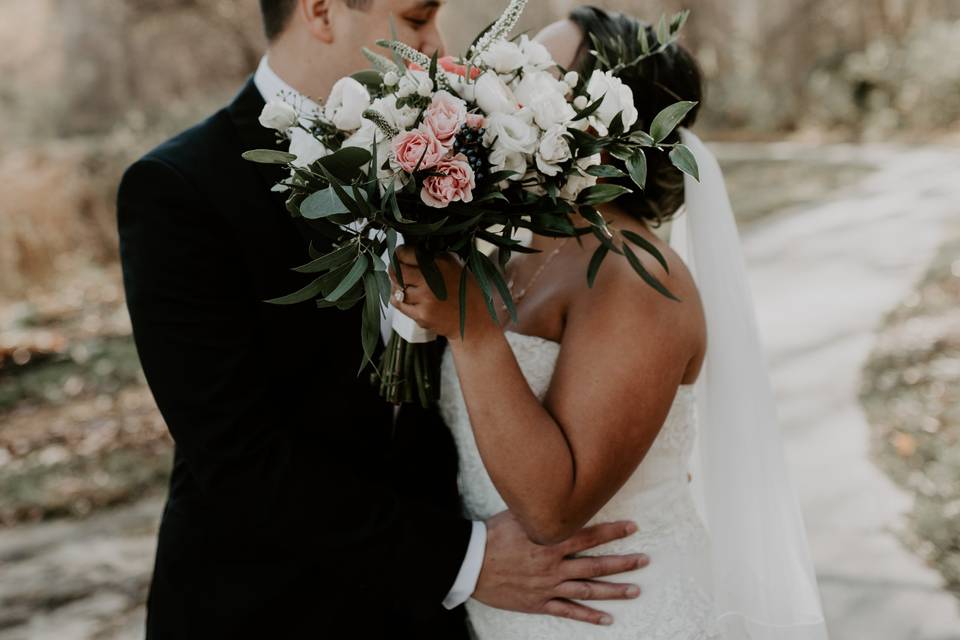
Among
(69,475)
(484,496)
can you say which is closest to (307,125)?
(484,496)

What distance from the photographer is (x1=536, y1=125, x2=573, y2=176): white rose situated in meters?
1.58

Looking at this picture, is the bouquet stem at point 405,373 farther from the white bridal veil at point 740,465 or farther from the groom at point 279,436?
→ the white bridal veil at point 740,465

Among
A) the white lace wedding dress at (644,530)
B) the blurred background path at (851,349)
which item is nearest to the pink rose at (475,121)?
the white lace wedding dress at (644,530)

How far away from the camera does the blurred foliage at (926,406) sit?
4.42 m

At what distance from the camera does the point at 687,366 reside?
214 centimetres

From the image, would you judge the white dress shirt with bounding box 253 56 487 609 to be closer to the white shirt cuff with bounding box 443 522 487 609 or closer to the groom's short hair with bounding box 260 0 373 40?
the white shirt cuff with bounding box 443 522 487 609

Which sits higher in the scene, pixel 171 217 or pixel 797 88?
pixel 171 217

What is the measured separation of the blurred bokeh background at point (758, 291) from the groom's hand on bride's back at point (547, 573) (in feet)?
6.92

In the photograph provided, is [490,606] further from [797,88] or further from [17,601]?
[797,88]

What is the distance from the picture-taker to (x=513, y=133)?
5.20ft

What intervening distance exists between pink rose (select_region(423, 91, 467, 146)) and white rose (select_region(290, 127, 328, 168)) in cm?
20

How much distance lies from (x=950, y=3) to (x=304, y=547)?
17.3 m

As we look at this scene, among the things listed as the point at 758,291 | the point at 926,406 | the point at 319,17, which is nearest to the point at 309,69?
the point at 319,17

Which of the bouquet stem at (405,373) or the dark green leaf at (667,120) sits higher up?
the dark green leaf at (667,120)
